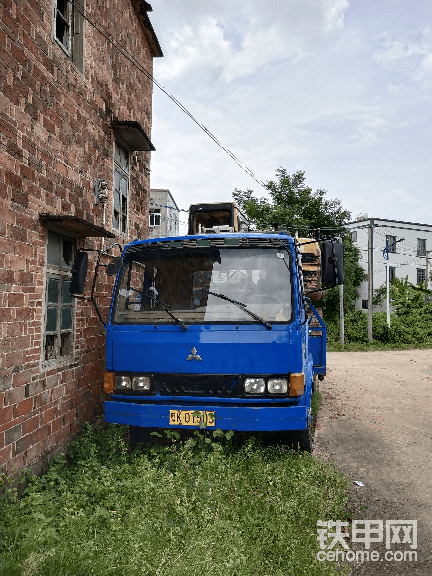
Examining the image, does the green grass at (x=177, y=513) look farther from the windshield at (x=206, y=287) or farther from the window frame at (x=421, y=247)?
the window frame at (x=421, y=247)

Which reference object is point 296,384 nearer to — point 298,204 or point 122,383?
point 122,383

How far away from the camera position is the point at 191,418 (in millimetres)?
4250

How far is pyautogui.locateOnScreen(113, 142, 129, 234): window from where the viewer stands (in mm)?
7398

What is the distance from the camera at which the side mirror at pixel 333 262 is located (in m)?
4.57

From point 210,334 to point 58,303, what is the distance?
2137mm

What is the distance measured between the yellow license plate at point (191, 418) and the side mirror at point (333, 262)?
1.82 meters

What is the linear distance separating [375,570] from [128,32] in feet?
27.4

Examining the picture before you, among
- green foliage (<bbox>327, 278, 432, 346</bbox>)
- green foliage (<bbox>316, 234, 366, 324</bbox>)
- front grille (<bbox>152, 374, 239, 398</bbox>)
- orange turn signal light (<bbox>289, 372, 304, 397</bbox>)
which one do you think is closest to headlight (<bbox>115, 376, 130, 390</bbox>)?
front grille (<bbox>152, 374, 239, 398</bbox>)

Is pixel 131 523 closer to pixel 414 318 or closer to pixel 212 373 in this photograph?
pixel 212 373

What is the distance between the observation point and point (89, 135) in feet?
20.1

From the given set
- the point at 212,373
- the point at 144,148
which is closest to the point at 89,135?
the point at 144,148

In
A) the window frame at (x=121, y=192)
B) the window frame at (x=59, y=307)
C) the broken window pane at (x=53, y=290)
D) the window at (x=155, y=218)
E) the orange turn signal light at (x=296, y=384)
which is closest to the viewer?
the orange turn signal light at (x=296, y=384)

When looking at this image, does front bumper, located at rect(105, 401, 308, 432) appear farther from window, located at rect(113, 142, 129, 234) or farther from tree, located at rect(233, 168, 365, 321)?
tree, located at rect(233, 168, 365, 321)

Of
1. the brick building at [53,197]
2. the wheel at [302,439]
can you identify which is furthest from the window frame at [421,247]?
the wheel at [302,439]
